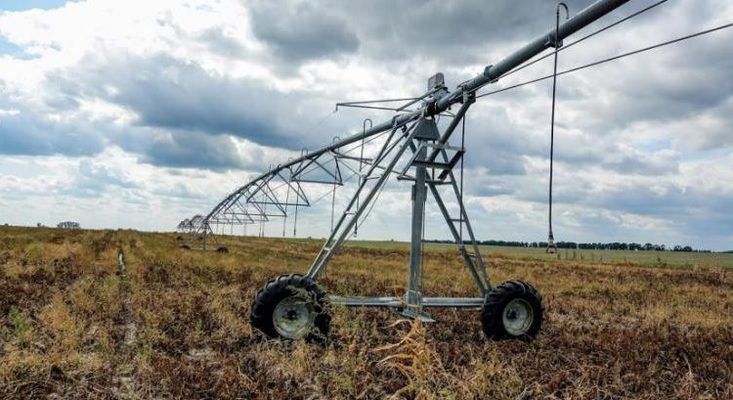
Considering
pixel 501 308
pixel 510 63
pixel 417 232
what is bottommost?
pixel 501 308

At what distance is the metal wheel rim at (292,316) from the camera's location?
8883mm

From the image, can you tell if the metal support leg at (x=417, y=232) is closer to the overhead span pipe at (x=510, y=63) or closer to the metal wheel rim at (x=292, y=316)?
the overhead span pipe at (x=510, y=63)

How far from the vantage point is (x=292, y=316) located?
9.09 metres

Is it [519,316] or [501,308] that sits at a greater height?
[501,308]

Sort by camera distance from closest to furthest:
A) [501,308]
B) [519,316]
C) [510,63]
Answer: [510,63], [501,308], [519,316]

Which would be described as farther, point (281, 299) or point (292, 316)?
point (292, 316)

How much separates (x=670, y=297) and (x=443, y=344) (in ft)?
43.5

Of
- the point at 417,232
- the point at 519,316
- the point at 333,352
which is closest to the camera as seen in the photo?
the point at 333,352

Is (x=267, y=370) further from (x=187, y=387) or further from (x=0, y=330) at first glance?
(x=0, y=330)

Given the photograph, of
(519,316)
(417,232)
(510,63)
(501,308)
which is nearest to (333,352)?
(417,232)

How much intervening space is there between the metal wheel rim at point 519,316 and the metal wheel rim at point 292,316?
351 centimetres

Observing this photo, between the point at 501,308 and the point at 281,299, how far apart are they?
12.4 feet

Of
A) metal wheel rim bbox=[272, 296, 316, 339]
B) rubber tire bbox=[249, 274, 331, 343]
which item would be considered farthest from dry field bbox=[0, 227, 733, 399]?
metal wheel rim bbox=[272, 296, 316, 339]

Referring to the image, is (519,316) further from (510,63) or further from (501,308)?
(510,63)
